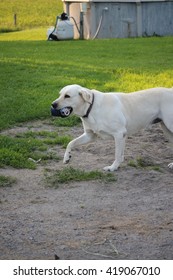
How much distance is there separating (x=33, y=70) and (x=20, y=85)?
2.30m

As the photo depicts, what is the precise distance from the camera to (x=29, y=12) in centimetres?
4428

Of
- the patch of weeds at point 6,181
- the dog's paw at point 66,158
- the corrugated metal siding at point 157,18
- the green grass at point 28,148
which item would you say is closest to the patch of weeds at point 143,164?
the dog's paw at point 66,158

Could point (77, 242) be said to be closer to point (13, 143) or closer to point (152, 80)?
point (13, 143)

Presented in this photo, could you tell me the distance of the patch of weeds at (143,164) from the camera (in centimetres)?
850

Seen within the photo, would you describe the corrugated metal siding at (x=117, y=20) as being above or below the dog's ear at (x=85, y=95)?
below

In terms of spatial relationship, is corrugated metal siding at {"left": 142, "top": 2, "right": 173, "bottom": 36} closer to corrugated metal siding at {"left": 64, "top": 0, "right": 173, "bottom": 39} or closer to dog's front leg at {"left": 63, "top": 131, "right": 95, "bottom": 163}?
corrugated metal siding at {"left": 64, "top": 0, "right": 173, "bottom": 39}

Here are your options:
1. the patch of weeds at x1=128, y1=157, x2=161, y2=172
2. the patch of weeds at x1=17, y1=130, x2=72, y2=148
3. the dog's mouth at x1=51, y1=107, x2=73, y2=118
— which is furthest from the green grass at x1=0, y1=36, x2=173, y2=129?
the patch of weeds at x1=128, y1=157, x2=161, y2=172

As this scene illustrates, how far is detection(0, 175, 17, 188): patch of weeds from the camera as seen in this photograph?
7.75m

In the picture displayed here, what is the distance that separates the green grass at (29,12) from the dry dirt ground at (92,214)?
2895cm

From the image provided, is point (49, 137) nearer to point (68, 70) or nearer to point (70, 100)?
point (70, 100)

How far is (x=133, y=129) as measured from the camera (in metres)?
8.74

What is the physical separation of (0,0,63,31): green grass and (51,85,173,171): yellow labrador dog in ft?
93.2

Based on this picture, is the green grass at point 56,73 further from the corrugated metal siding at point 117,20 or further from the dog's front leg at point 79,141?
the corrugated metal siding at point 117,20

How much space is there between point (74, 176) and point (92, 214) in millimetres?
1264
